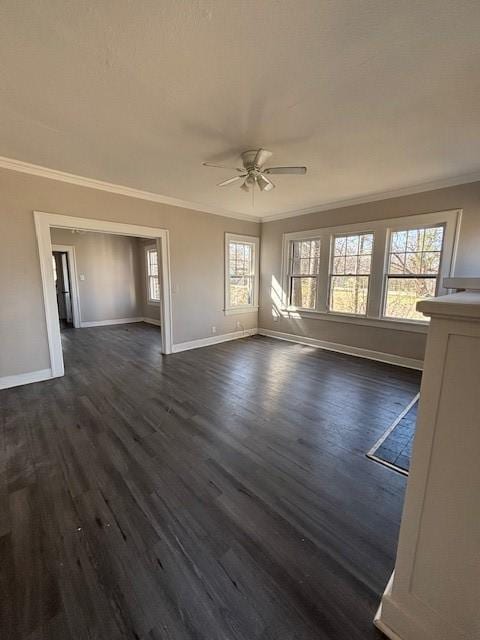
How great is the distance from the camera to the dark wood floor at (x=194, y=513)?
1.12m

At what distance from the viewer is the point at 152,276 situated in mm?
7516

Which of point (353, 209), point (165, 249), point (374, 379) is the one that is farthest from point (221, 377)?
point (353, 209)

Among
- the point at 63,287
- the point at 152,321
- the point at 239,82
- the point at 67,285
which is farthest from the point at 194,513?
the point at 63,287

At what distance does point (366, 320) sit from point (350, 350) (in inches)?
25.0

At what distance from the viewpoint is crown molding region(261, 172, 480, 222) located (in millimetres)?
3543

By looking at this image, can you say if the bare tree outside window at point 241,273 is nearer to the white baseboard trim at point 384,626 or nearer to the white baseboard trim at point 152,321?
the white baseboard trim at point 152,321


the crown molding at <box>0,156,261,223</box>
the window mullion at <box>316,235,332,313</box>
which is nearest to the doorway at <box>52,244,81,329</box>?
the crown molding at <box>0,156,261,223</box>

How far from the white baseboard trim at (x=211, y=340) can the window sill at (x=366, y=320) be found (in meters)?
1.08

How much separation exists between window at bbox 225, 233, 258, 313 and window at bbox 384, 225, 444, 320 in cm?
284

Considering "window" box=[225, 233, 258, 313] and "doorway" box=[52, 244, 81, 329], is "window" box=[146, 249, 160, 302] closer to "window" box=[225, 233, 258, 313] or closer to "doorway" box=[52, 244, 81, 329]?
"doorway" box=[52, 244, 81, 329]

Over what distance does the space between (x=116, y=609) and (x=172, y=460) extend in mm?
955

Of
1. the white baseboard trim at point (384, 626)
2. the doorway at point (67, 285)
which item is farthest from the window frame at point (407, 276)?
the doorway at point (67, 285)

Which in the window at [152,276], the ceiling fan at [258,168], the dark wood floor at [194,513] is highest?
the ceiling fan at [258,168]

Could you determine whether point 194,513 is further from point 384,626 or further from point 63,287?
point 63,287
